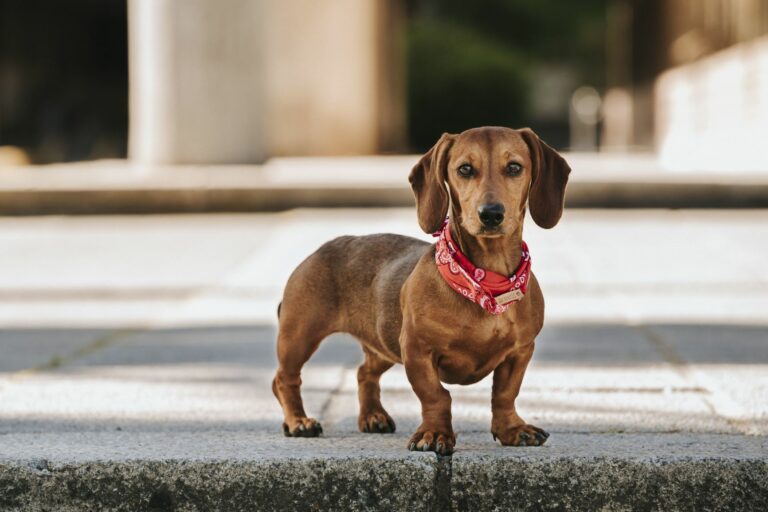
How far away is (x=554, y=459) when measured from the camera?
3713 millimetres

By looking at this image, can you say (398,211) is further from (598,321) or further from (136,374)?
(136,374)

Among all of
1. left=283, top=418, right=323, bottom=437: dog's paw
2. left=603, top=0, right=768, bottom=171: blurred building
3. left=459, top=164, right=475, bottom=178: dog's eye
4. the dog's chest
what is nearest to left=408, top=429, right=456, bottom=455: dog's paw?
the dog's chest

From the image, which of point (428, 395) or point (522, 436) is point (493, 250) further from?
point (522, 436)

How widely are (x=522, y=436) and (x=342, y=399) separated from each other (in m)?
1.22

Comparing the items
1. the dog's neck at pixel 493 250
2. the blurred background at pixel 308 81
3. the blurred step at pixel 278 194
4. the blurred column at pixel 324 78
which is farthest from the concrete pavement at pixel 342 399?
the blurred column at pixel 324 78

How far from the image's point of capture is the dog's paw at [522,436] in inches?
153

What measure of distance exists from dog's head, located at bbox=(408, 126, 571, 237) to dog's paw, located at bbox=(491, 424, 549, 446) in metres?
0.63

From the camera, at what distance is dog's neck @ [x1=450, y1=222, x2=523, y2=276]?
3.73 meters

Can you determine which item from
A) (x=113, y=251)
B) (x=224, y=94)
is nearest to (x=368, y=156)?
(x=224, y=94)

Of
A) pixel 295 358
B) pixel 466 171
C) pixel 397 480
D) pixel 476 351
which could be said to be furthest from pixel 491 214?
pixel 295 358

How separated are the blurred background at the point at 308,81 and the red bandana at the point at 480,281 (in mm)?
11659

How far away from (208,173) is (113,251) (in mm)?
4157

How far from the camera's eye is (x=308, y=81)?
25344 mm

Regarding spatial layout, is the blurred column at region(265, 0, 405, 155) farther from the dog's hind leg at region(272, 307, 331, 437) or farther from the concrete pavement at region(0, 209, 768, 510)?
the dog's hind leg at region(272, 307, 331, 437)
